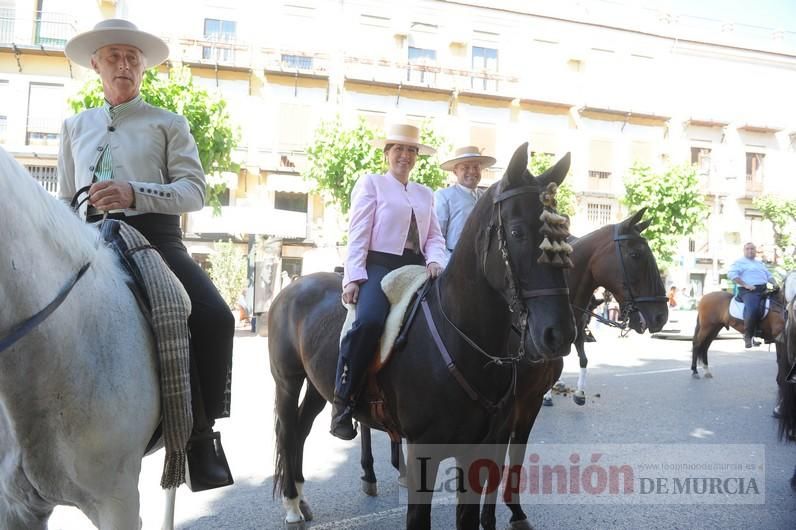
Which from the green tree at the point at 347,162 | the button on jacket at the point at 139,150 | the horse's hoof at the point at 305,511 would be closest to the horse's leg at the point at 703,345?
the horse's hoof at the point at 305,511

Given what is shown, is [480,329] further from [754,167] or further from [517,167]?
[754,167]

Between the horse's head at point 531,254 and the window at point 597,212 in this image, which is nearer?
the horse's head at point 531,254

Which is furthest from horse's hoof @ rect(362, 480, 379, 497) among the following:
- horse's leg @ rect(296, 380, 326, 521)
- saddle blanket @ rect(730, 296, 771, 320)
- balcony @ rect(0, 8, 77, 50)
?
balcony @ rect(0, 8, 77, 50)

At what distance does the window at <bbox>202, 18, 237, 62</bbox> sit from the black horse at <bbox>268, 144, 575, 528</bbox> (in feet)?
94.3

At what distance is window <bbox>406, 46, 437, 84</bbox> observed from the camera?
29.9 m

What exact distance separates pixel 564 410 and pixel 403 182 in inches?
201

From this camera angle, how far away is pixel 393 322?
115 inches

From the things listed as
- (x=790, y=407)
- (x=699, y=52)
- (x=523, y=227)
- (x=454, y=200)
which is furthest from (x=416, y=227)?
(x=699, y=52)

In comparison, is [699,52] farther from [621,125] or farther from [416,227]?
[416,227]

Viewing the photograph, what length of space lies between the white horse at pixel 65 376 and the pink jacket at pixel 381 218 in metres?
1.42

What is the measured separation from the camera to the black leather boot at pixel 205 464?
236 cm

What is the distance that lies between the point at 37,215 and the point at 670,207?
94.1 feet

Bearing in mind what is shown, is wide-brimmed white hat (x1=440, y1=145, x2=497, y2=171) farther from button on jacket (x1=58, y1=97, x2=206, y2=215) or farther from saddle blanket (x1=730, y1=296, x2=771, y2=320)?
saddle blanket (x1=730, y1=296, x2=771, y2=320)

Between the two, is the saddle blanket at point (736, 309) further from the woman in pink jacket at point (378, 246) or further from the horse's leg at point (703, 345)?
the woman in pink jacket at point (378, 246)
